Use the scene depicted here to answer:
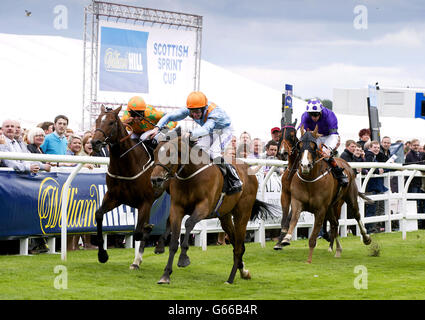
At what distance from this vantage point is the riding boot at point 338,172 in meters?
10.1

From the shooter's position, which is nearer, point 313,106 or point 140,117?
point 140,117

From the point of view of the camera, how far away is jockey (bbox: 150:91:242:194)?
743 centimetres

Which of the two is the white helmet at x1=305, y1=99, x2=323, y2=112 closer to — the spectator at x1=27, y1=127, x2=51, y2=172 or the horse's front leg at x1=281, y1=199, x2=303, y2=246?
the horse's front leg at x1=281, y1=199, x2=303, y2=246

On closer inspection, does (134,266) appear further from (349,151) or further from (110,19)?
(110,19)

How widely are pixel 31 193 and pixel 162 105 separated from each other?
12.8 metres

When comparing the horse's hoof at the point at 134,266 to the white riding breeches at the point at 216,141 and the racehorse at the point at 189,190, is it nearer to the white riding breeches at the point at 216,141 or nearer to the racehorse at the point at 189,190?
the racehorse at the point at 189,190

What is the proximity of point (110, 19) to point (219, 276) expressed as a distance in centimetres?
1399

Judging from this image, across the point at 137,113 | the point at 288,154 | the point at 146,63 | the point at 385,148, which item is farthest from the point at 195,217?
the point at 146,63

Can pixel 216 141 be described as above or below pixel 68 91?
below

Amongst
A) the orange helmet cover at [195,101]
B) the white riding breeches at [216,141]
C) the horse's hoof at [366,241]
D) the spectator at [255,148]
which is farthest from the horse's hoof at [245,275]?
the spectator at [255,148]

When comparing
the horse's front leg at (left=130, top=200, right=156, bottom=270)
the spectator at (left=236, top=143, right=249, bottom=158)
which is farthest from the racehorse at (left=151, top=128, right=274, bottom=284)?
the spectator at (left=236, top=143, right=249, bottom=158)

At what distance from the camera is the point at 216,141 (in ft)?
25.8

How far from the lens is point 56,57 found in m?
21.9

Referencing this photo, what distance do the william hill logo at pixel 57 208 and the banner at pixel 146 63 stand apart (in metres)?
10.8
